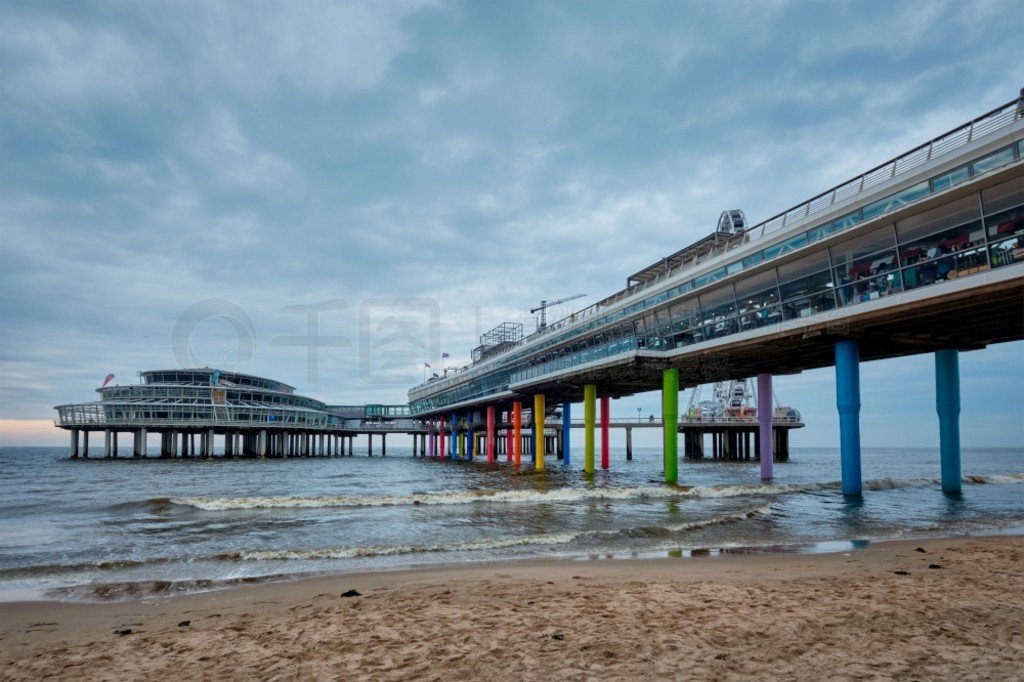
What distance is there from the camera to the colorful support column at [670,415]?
30.6 m

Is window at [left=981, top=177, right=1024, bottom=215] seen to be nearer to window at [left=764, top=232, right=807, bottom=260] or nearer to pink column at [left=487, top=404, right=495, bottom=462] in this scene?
window at [left=764, top=232, right=807, bottom=260]

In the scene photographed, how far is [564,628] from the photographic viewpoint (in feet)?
20.8

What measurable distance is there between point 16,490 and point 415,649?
36981 millimetres

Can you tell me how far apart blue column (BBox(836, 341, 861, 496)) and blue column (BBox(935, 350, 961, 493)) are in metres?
5.30

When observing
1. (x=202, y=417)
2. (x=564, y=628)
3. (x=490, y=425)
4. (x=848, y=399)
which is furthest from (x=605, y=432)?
(x=202, y=417)

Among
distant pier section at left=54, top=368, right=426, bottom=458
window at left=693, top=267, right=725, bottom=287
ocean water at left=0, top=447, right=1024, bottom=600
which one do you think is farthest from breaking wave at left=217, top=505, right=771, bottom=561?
distant pier section at left=54, top=368, right=426, bottom=458

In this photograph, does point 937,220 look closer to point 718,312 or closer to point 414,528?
point 718,312

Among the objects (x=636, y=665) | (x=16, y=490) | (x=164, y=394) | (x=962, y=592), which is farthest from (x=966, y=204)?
(x=164, y=394)

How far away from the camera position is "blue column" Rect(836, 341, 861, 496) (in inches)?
843

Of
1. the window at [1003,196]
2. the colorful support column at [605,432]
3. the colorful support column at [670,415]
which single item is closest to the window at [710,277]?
the colorful support column at [670,415]

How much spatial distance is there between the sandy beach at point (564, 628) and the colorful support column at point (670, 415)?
67.8 ft

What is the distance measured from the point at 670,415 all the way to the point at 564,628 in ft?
86.0

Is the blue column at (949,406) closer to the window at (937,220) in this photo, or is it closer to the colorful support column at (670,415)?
the window at (937,220)

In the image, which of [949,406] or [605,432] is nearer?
[949,406]
